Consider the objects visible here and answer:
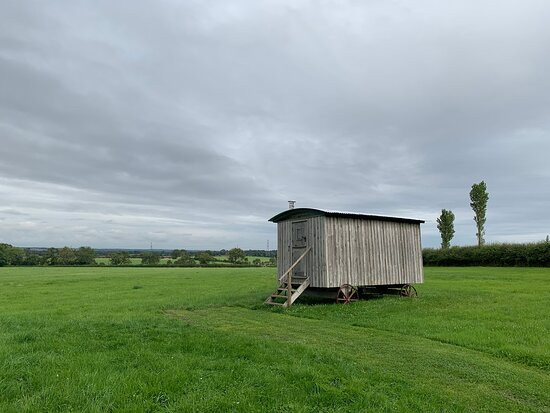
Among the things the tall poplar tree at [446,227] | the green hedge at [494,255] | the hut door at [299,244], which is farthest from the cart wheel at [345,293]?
the tall poplar tree at [446,227]

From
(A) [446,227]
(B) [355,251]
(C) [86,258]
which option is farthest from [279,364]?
(C) [86,258]

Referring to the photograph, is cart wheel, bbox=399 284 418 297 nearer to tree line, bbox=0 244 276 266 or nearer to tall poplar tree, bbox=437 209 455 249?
tall poplar tree, bbox=437 209 455 249

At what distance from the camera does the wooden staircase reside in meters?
18.3

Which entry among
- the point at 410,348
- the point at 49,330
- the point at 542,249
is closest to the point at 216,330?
the point at 49,330

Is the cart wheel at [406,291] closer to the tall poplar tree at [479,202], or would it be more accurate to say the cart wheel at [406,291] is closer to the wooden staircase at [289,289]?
the wooden staircase at [289,289]

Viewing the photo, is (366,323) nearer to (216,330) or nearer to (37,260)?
(216,330)

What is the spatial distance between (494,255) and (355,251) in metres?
39.2

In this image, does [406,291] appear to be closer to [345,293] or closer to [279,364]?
[345,293]

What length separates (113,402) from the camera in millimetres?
5973

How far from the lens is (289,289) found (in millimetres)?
18188

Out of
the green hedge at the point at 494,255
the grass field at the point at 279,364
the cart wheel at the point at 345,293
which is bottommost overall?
the grass field at the point at 279,364

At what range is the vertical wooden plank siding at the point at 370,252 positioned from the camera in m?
19.7

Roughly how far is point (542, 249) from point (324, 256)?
126 ft

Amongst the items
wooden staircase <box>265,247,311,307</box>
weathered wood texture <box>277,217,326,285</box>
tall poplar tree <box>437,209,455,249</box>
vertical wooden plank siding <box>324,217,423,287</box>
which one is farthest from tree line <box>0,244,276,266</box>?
wooden staircase <box>265,247,311,307</box>
